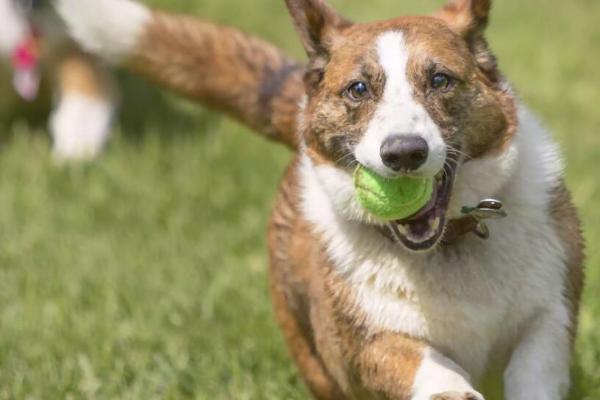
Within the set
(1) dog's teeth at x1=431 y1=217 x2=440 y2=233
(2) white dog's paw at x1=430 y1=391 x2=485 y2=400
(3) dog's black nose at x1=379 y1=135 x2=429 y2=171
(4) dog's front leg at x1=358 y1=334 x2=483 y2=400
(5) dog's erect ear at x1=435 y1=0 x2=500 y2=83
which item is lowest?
(4) dog's front leg at x1=358 y1=334 x2=483 y2=400

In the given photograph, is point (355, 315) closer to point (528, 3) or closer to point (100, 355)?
point (100, 355)

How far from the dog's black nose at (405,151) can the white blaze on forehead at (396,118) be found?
0.02m

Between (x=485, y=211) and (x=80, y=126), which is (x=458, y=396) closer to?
Result: (x=485, y=211)

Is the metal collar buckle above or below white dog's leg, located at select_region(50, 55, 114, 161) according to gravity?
above

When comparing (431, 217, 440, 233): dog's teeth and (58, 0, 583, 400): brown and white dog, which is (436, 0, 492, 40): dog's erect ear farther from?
(431, 217, 440, 233): dog's teeth

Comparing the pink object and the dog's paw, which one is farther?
the pink object

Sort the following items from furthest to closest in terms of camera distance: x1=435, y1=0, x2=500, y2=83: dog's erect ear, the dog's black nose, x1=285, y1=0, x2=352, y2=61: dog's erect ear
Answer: x1=285, y1=0, x2=352, y2=61: dog's erect ear
x1=435, y1=0, x2=500, y2=83: dog's erect ear
the dog's black nose

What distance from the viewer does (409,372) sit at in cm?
405

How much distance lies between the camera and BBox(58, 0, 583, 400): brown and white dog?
405 cm

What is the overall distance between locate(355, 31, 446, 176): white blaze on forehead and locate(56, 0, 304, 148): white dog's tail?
100cm

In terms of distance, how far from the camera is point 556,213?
4363mm

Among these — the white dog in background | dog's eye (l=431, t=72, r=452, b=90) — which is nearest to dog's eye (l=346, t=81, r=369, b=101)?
dog's eye (l=431, t=72, r=452, b=90)

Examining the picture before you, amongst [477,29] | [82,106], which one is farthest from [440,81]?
[82,106]

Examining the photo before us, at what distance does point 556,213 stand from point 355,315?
778 mm
